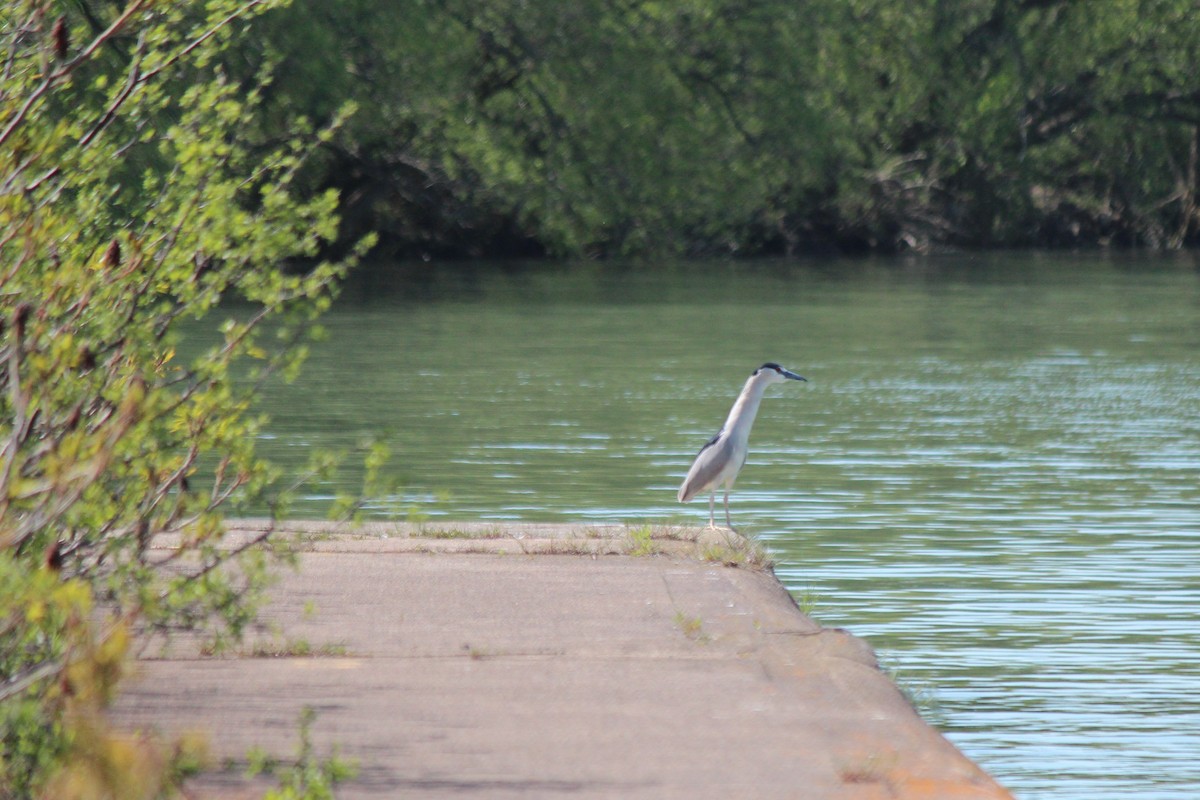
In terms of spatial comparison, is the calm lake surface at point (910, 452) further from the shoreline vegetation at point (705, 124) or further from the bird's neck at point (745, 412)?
the shoreline vegetation at point (705, 124)

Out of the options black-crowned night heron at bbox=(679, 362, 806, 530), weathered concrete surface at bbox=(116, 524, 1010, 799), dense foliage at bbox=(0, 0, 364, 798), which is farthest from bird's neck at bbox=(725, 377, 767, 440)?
dense foliage at bbox=(0, 0, 364, 798)

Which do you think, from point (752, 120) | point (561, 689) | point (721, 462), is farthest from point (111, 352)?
point (752, 120)

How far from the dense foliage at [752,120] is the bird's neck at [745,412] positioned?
84.2 ft

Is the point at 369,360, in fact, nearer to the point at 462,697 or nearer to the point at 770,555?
the point at 770,555

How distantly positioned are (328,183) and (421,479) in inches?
1162

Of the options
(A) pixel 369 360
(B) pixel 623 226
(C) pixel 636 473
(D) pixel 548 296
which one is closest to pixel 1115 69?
(B) pixel 623 226

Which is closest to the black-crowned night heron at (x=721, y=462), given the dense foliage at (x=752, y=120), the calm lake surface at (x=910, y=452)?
the calm lake surface at (x=910, y=452)

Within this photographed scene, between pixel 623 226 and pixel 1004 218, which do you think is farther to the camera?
pixel 1004 218

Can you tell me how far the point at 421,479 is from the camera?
48.9 ft

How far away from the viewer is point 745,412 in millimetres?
11438

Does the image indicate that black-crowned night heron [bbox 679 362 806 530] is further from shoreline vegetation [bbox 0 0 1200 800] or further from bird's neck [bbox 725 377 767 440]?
shoreline vegetation [bbox 0 0 1200 800]

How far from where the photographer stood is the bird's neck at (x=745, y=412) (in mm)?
11258

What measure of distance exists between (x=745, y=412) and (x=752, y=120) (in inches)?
1327

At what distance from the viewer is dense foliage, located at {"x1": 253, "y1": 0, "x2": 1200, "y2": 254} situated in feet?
134
